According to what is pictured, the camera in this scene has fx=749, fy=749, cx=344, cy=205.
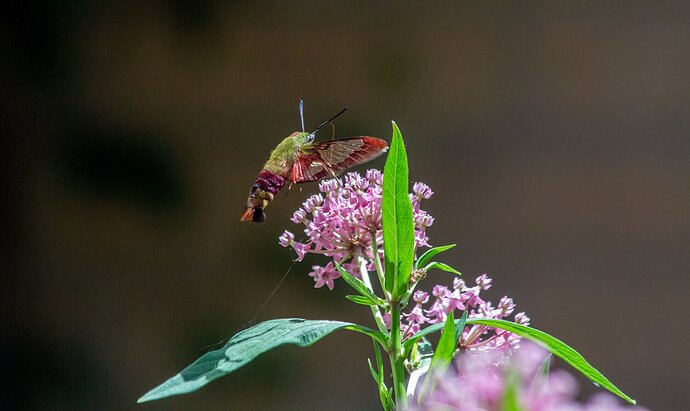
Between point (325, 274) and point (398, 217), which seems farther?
point (325, 274)

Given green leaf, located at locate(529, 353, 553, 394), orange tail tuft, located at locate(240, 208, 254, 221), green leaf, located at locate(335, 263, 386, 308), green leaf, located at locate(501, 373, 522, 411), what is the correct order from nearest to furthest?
green leaf, located at locate(501, 373, 522, 411) → green leaf, located at locate(529, 353, 553, 394) → green leaf, located at locate(335, 263, 386, 308) → orange tail tuft, located at locate(240, 208, 254, 221)

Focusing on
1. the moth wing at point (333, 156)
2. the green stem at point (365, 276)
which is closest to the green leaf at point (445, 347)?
the green stem at point (365, 276)

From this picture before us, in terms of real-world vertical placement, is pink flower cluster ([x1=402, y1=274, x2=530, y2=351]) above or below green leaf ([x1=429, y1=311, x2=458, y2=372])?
below

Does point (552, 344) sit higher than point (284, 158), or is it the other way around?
point (284, 158)

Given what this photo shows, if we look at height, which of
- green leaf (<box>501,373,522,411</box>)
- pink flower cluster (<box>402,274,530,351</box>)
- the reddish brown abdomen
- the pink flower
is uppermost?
green leaf (<box>501,373,522,411</box>)

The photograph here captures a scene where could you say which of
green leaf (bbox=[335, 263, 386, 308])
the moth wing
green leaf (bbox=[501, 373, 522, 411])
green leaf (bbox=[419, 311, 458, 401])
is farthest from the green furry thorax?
green leaf (bbox=[501, 373, 522, 411])

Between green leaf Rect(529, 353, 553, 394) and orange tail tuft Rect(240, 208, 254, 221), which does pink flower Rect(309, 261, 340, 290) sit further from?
green leaf Rect(529, 353, 553, 394)

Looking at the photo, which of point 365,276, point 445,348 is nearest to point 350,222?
point 365,276

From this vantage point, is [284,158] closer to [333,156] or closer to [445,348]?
[333,156]
